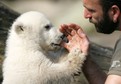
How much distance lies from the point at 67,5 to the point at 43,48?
44.3 ft

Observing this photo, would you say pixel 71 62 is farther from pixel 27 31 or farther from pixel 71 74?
pixel 27 31

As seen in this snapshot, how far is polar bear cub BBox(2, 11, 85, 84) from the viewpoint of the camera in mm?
6484

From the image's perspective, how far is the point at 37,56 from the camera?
660 cm

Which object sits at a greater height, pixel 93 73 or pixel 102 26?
pixel 102 26

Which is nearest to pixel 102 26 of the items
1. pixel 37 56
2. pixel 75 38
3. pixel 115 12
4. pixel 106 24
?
pixel 106 24

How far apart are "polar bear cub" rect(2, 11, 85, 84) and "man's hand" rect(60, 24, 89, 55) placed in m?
0.06

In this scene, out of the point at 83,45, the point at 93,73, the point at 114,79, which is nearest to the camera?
the point at 114,79

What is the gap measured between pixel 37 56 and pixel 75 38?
45 cm

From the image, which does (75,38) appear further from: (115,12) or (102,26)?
(115,12)

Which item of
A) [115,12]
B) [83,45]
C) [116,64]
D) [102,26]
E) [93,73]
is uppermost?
[115,12]

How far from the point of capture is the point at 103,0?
6203 millimetres

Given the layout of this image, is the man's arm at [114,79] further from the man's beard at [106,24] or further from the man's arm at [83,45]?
the man's beard at [106,24]

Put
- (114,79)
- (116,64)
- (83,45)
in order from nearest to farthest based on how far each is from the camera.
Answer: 1. (114,79)
2. (116,64)
3. (83,45)

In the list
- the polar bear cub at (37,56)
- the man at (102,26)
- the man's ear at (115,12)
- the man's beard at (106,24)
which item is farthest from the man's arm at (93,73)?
the man's ear at (115,12)
